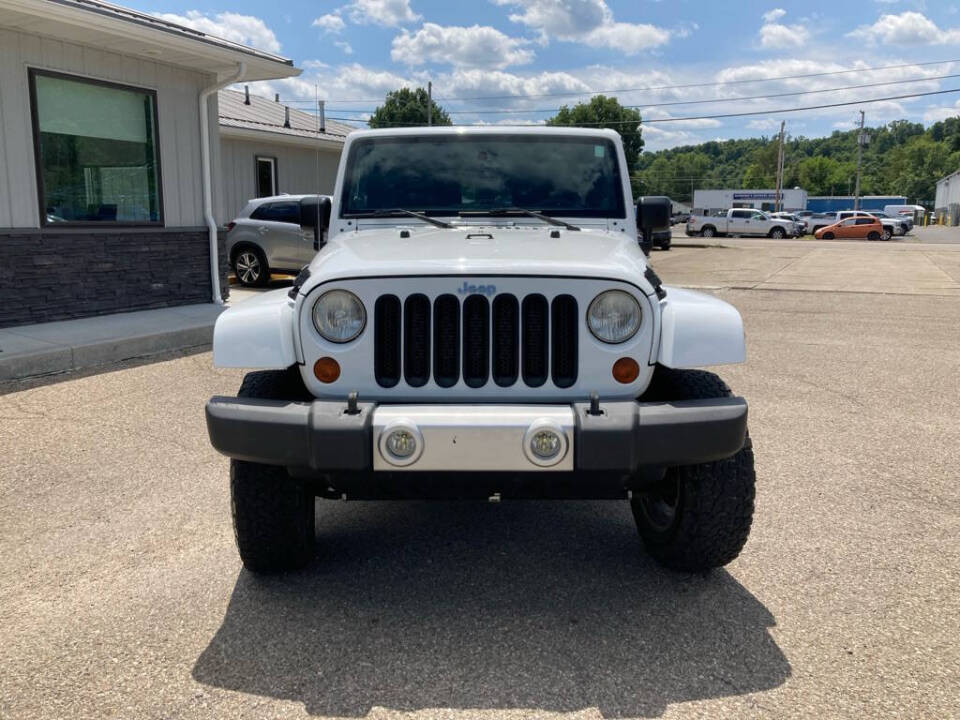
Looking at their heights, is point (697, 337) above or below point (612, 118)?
below

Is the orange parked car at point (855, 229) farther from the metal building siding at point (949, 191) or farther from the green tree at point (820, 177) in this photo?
the green tree at point (820, 177)

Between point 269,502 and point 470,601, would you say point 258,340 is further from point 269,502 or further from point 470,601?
point 470,601

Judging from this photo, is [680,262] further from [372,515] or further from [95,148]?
[372,515]

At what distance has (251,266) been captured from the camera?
44.5ft

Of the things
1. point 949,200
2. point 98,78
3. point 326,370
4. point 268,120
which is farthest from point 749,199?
point 326,370

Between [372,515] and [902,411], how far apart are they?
421 centimetres

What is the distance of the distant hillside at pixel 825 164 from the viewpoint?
12375cm

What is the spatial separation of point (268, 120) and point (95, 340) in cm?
1300

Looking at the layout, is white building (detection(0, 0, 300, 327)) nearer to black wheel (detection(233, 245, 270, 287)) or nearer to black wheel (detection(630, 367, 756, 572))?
black wheel (detection(233, 245, 270, 287))

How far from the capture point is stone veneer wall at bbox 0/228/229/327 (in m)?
8.61

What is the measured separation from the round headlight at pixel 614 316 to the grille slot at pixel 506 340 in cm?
26

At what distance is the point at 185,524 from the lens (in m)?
3.90

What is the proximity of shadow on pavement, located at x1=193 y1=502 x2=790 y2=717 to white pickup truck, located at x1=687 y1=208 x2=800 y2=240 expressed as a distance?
139 ft

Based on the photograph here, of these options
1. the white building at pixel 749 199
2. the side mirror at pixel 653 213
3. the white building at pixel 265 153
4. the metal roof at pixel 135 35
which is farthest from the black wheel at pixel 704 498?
the white building at pixel 749 199
